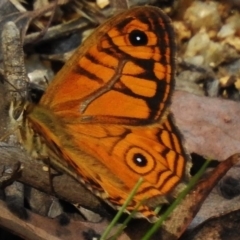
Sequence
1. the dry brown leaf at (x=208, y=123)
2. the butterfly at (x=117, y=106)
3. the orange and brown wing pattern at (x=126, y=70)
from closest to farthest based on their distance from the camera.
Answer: the butterfly at (x=117, y=106) < the orange and brown wing pattern at (x=126, y=70) < the dry brown leaf at (x=208, y=123)

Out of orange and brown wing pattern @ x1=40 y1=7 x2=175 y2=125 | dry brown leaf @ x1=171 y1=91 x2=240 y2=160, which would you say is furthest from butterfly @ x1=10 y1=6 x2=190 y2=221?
dry brown leaf @ x1=171 y1=91 x2=240 y2=160

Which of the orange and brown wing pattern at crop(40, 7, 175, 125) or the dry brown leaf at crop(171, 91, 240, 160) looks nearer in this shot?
the orange and brown wing pattern at crop(40, 7, 175, 125)

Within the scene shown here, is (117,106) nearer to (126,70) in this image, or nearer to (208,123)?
(126,70)

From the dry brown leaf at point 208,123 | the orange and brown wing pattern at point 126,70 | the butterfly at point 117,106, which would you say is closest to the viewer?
the butterfly at point 117,106

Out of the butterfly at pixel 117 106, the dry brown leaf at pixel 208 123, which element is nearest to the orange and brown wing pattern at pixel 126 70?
the butterfly at pixel 117 106

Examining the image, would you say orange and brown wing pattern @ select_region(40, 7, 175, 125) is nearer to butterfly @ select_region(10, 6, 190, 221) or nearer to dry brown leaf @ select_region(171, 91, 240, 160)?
butterfly @ select_region(10, 6, 190, 221)

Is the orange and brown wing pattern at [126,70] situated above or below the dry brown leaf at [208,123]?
above

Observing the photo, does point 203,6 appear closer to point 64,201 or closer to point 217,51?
point 217,51

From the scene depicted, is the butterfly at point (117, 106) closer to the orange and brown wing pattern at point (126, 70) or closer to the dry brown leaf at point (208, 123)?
the orange and brown wing pattern at point (126, 70)
